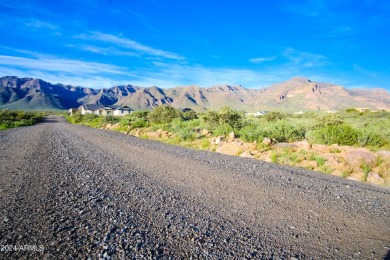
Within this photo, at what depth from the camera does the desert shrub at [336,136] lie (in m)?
11.9

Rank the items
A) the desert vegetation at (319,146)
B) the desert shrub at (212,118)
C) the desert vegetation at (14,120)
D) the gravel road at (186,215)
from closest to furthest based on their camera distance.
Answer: the gravel road at (186,215)
the desert vegetation at (319,146)
the desert shrub at (212,118)
the desert vegetation at (14,120)

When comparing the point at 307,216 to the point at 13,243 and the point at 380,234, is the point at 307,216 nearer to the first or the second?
the point at 380,234

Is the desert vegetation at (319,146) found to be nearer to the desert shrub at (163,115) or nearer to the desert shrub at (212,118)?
the desert shrub at (212,118)

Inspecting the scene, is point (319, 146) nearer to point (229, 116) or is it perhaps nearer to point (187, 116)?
point (229, 116)

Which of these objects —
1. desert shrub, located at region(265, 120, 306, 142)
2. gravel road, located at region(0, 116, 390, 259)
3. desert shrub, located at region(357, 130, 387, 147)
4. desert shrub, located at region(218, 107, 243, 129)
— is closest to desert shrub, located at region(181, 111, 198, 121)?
desert shrub, located at region(218, 107, 243, 129)

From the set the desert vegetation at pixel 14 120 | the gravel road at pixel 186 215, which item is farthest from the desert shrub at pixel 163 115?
the gravel road at pixel 186 215

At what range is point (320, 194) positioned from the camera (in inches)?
226

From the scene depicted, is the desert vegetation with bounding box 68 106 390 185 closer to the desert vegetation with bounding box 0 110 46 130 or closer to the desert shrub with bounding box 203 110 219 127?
the desert shrub with bounding box 203 110 219 127

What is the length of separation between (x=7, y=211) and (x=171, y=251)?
3.36 meters

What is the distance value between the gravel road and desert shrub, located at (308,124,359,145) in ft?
17.8

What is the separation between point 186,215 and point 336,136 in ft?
35.9

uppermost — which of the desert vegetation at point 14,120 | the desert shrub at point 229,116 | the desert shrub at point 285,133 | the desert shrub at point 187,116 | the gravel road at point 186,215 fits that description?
the desert shrub at point 229,116

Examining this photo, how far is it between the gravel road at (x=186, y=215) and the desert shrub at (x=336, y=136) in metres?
5.43

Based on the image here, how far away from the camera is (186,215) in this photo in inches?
170
